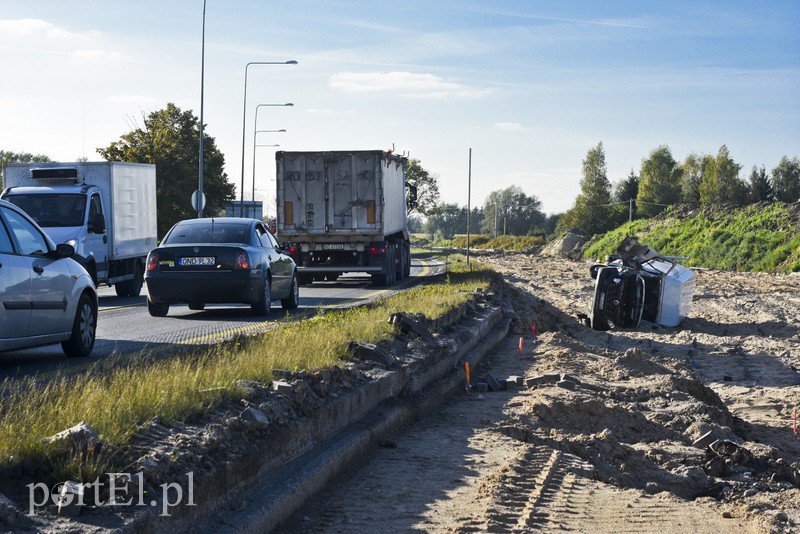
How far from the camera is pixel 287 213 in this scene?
98.7ft

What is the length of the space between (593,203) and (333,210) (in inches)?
3824

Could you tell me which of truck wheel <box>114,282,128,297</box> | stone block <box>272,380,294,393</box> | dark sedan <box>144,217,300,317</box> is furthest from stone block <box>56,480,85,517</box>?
Result: truck wheel <box>114,282,128,297</box>

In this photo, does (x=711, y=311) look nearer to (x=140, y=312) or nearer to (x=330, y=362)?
(x=140, y=312)

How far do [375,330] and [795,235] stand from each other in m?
48.8

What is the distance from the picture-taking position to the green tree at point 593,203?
119875 millimetres

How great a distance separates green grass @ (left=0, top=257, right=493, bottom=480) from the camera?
4930 mm

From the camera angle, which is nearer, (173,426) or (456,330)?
(173,426)

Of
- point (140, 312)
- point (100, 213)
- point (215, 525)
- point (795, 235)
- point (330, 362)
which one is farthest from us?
point (795, 235)

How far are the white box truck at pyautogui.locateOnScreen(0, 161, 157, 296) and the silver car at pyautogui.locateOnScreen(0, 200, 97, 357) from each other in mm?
9355

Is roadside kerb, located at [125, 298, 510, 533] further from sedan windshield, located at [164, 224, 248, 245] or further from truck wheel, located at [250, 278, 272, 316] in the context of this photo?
sedan windshield, located at [164, 224, 248, 245]

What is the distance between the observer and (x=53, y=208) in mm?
22000

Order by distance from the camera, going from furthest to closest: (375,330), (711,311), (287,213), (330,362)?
(287,213), (711,311), (375,330), (330,362)

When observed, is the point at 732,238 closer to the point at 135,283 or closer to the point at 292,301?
the point at 135,283

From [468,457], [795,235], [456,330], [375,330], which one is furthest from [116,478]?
[795,235]
